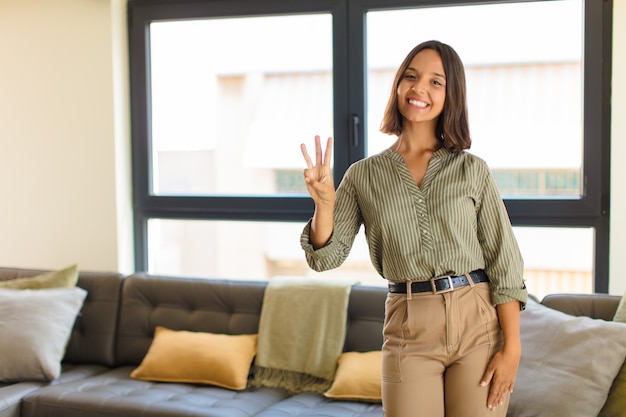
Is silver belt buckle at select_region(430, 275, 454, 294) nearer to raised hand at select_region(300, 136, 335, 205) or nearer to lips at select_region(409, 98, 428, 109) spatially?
raised hand at select_region(300, 136, 335, 205)

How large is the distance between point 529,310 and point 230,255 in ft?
5.20

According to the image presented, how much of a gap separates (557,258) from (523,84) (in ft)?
2.47

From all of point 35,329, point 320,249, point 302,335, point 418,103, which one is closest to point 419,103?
point 418,103

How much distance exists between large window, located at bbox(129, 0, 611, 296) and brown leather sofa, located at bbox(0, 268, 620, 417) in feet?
1.42

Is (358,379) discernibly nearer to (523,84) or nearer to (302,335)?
(302,335)

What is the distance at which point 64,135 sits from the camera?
3.81 metres

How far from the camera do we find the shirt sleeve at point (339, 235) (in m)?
1.84

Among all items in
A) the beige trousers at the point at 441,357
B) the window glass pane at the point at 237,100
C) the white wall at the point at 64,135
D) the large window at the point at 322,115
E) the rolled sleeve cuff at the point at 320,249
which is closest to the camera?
the beige trousers at the point at 441,357

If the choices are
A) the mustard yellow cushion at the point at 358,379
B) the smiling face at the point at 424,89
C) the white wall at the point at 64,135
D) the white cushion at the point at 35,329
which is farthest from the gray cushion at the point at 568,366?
the white wall at the point at 64,135

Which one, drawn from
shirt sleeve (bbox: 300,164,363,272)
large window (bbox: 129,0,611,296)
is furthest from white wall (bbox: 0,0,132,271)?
shirt sleeve (bbox: 300,164,363,272)

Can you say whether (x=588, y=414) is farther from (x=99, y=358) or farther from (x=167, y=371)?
(x=99, y=358)

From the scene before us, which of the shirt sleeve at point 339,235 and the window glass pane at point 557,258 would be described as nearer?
the shirt sleeve at point 339,235

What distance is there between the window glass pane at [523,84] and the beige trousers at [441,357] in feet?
5.19

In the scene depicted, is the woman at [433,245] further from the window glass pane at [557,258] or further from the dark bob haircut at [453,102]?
the window glass pane at [557,258]
